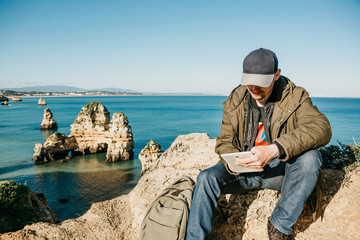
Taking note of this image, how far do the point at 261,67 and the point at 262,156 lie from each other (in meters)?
1.25

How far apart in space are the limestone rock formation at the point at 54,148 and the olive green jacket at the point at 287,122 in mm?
39757

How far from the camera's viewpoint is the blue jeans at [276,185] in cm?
282

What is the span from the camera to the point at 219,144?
3.66 metres

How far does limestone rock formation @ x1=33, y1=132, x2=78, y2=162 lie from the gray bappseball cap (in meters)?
40.4

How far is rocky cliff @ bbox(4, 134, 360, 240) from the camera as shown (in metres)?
3.55

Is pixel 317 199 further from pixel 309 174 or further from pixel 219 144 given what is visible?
pixel 219 144

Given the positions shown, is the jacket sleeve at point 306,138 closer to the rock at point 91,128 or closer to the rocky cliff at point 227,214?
the rocky cliff at point 227,214

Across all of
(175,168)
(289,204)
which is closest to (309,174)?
(289,204)

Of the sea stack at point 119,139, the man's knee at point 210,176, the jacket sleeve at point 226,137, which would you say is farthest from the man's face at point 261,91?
the sea stack at point 119,139

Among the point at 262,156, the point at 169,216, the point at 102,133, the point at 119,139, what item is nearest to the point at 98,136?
the point at 102,133

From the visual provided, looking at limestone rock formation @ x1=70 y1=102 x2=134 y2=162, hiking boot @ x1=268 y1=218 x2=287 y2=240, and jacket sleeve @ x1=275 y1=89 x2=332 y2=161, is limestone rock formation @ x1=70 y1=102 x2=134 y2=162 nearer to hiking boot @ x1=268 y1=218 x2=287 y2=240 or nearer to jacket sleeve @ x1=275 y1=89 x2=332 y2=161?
hiking boot @ x1=268 y1=218 x2=287 y2=240

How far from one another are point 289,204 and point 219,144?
1.34m

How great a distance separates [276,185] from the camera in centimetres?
348

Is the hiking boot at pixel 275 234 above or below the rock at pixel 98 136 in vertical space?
above
